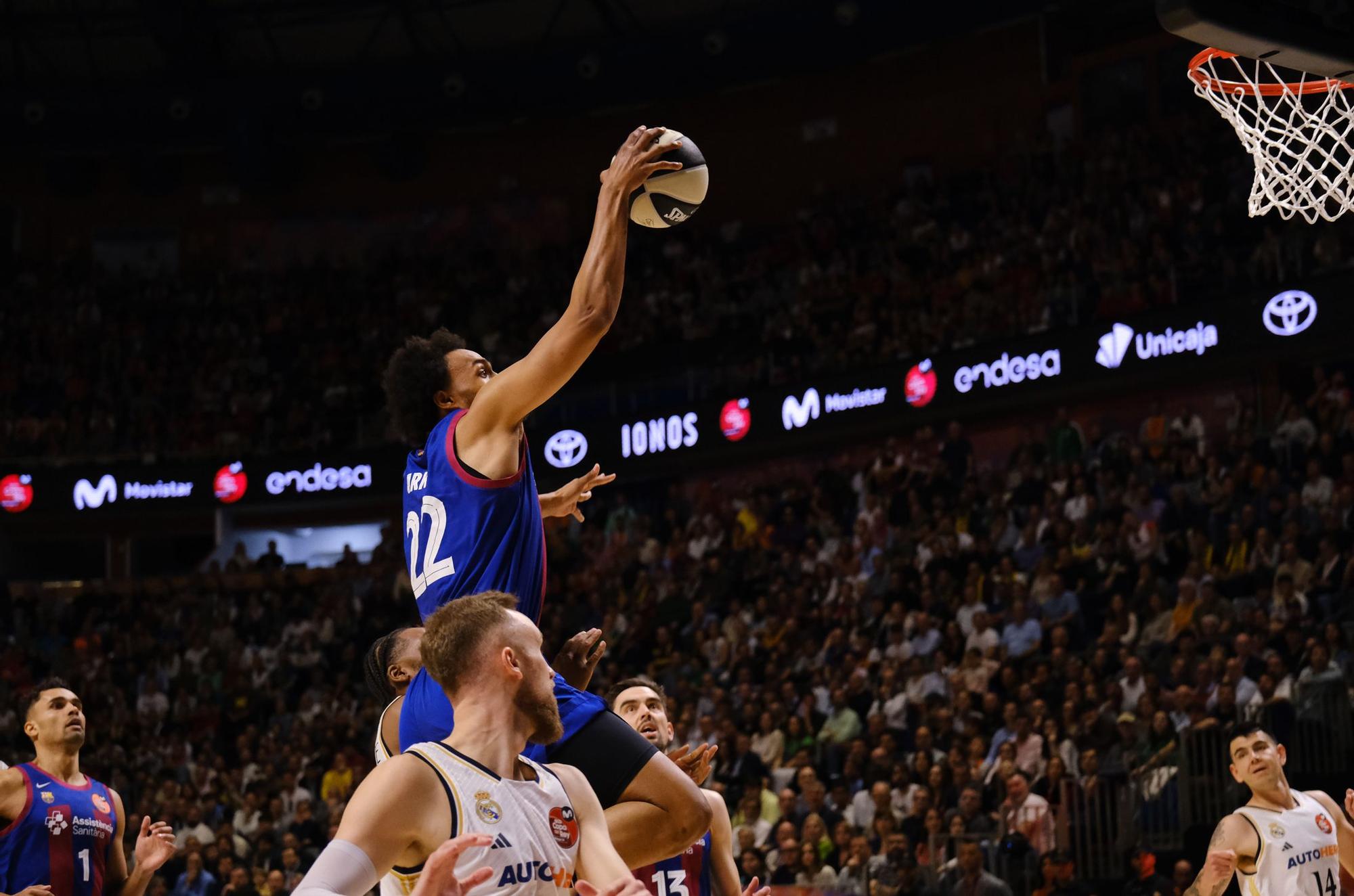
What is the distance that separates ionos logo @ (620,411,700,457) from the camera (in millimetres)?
21203

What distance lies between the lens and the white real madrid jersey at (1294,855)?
7.93 m

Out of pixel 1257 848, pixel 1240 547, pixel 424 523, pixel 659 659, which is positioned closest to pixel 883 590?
pixel 659 659

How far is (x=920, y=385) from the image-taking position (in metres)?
19.1

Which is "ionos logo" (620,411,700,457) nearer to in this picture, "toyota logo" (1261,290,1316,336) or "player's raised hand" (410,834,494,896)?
"toyota logo" (1261,290,1316,336)

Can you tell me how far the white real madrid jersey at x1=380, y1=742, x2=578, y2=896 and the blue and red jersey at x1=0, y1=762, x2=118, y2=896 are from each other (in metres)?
4.54

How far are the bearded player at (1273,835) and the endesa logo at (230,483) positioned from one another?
17.9m

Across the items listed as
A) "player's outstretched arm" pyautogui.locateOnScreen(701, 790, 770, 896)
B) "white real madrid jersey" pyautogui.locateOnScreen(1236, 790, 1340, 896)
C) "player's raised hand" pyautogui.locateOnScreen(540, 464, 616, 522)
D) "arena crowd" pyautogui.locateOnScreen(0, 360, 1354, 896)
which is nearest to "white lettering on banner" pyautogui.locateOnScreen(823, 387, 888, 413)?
"arena crowd" pyautogui.locateOnScreen(0, 360, 1354, 896)

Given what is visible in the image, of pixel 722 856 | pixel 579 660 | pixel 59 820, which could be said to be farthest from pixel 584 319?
pixel 59 820

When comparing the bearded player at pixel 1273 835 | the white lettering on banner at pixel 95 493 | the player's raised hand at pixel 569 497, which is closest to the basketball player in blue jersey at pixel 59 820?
the player's raised hand at pixel 569 497

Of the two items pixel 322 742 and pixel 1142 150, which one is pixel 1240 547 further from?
pixel 322 742

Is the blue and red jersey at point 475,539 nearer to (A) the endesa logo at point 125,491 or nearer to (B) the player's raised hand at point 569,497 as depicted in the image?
(B) the player's raised hand at point 569,497

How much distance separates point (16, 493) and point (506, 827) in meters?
22.1

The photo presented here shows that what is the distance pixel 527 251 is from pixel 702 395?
20.0ft

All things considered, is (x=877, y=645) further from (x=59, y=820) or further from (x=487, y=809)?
(x=487, y=809)
